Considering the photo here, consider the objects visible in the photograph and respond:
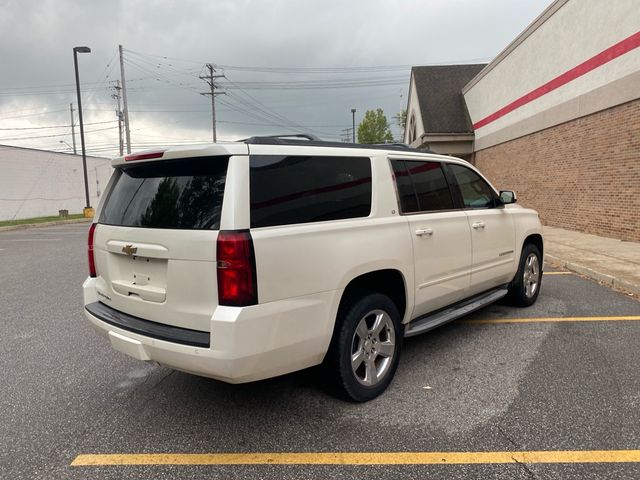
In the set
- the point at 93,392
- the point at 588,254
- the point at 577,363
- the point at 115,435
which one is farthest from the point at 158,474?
the point at 588,254

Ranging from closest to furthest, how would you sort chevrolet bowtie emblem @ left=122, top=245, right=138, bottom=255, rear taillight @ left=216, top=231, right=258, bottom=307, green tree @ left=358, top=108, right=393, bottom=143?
rear taillight @ left=216, top=231, right=258, bottom=307 < chevrolet bowtie emblem @ left=122, top=245, right=138, bottom=255 < green tree @ left=358, top=108, right=393, bottom=143

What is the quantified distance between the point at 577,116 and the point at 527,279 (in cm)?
915

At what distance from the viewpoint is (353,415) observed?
3.07m

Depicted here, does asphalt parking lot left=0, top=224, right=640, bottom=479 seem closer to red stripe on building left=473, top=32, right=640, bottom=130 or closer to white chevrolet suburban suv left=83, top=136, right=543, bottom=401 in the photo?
white chevrolet suburban suv left=83, top=136, right=543, bottom=401

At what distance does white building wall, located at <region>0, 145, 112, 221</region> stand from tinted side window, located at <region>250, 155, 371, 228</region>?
3212 cm

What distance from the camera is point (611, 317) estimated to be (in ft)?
16.8

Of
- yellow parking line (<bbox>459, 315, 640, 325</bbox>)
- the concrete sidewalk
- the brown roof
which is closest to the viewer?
yellow parking line (<bbox>459, 315, 640, 325</bbox>)

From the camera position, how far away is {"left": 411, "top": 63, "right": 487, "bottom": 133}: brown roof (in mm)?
24438

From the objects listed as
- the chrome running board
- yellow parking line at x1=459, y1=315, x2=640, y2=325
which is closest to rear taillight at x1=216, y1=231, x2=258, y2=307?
the chrome running board

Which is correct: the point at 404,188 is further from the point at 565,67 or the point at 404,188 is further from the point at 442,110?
the point at 442,110

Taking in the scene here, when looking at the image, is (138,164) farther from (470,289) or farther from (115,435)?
(470,289)

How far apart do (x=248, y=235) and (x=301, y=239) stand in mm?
369

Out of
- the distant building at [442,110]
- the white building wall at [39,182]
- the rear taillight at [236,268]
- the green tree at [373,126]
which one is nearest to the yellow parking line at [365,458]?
the rear taillight at [236,268]

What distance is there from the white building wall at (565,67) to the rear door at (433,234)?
864 cm
